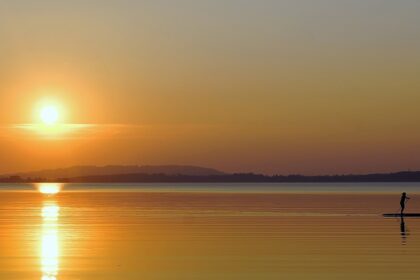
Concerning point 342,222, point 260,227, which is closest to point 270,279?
point 260,227

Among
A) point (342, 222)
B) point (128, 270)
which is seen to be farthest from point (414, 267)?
point (342, 222)

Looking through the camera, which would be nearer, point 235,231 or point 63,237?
point 63,237

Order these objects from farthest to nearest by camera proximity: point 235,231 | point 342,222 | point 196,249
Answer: point 342,222, point 235,231, point 196,249

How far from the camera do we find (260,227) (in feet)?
166

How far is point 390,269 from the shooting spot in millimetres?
29531

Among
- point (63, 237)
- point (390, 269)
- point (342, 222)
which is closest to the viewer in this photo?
point (390, 269)

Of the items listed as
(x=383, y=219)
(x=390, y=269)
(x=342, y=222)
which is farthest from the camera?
(x=383, y=219)

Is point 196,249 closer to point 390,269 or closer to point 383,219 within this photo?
point 390,269

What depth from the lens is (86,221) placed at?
5800cm

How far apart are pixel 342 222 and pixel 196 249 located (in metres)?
20.3

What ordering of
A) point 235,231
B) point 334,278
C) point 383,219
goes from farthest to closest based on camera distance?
1. point 383,219
2. point 235,231
3. point 334,278

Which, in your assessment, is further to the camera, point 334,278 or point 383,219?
point 383,219

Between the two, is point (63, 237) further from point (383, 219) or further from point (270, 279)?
point (383, 219)

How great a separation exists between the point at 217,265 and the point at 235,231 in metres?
16.1
